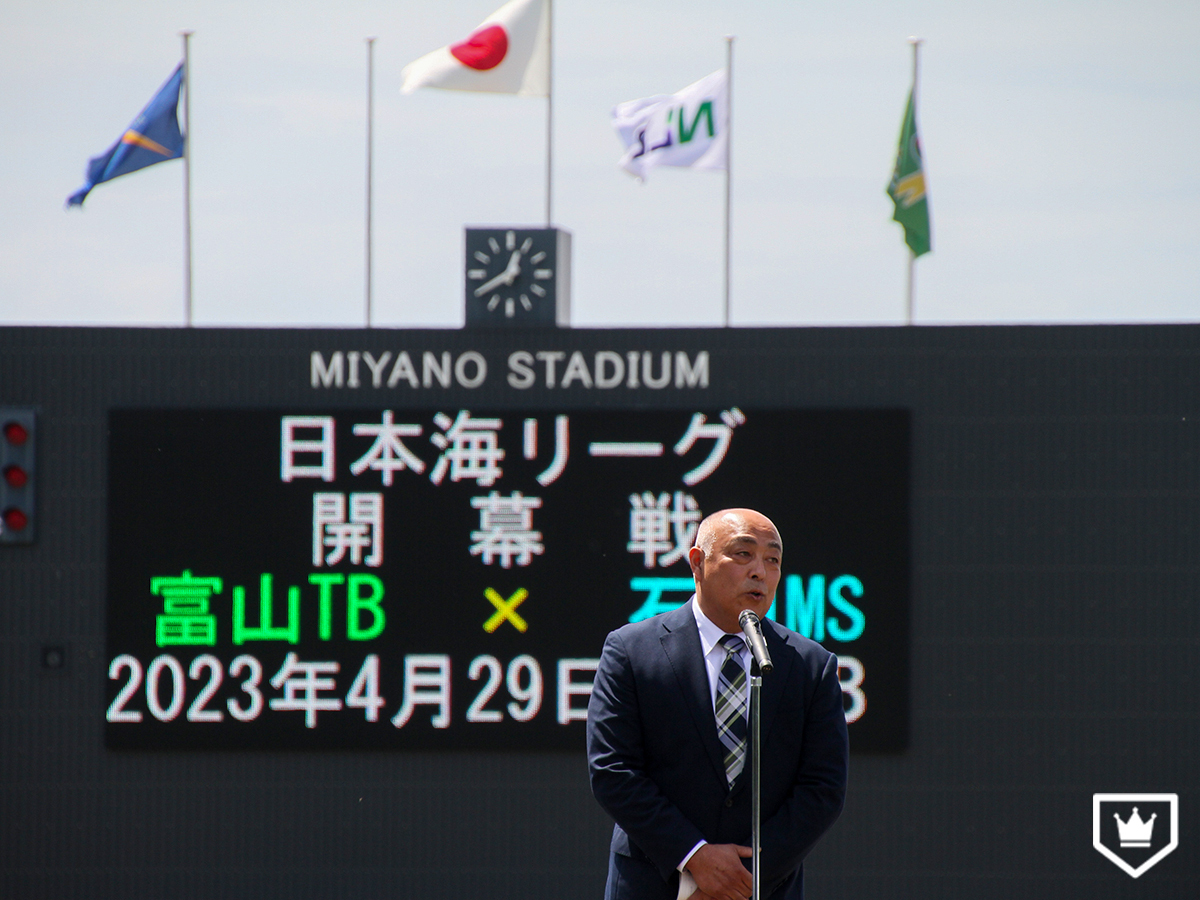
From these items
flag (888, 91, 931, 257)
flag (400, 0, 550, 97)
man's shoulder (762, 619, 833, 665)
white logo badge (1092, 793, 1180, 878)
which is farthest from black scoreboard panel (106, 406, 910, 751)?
man's shoulder (762, 619, 833, 665)

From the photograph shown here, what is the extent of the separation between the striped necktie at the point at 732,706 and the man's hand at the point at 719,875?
0.54 feet

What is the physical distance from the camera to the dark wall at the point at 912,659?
6422 mm

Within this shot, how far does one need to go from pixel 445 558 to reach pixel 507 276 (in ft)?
3.89

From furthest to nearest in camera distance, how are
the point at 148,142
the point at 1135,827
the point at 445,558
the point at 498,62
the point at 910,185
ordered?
the point at 910,185, the point at 148,142, the point at 498,62, the point at 445,558, the point at 1135,827

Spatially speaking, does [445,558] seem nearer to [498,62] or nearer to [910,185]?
[498,62]

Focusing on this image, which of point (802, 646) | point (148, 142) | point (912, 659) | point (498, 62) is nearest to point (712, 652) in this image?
point (802, 646)

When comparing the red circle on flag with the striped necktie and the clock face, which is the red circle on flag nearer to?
the clock face

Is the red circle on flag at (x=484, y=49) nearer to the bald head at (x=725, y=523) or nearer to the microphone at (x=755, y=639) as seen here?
the bald head at (x=725, y=523)

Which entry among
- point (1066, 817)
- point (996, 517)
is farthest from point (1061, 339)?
point (1066, 817)

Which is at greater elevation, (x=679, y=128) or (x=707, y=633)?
(x=679, y=128)


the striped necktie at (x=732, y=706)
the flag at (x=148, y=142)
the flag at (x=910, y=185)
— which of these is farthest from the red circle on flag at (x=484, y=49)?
the striped necktie at (x=732, y=706)

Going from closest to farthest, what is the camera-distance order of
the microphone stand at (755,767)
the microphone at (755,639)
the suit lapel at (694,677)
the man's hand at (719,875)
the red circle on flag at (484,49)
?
the microphone at (755,639) < the microphone stand at (755,767) < the man's hand at (719,875) < the suit lapel at (694,677) < the red circle on flag at (484,49)

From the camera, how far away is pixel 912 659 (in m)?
6.47

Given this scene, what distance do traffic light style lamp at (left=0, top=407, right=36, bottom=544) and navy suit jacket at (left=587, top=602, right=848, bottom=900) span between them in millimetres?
3953
